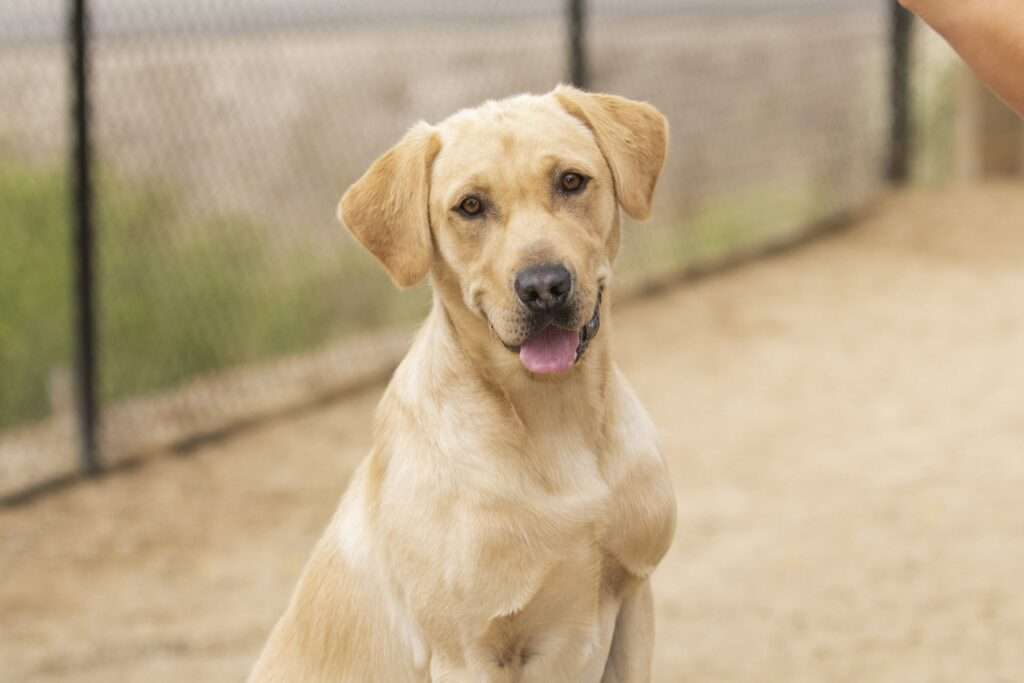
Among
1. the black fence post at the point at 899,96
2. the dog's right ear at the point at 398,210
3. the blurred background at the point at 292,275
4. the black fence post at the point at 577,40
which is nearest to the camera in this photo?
the dog's right ear at the point at 398,210

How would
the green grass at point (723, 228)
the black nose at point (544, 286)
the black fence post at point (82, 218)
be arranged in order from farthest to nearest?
the green grass at point (723, 228) < the black fence post at point (82, 218) < the black nose at point (544, 286)

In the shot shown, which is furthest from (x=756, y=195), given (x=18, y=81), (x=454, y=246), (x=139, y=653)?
(x=454, y=246)

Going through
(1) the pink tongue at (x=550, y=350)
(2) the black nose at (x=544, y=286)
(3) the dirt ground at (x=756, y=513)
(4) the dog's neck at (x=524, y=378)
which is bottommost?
(3) the dirt ground at (x=756, y=513)

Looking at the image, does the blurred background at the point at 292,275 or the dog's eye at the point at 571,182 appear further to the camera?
the blurred background at the point at 292,275

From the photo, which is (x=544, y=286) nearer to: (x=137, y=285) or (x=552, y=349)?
(x=552, y=349)

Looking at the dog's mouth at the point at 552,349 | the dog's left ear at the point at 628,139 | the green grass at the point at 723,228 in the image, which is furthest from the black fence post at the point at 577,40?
the dog's mouth at the point at 552,349

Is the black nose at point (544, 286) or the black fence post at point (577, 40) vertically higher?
the black nose at point (544, 286)

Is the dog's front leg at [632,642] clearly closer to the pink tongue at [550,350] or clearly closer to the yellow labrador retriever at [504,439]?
the yellow labrador retriever at [504,439]

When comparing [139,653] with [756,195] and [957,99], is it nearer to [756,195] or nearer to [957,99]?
[756,195]

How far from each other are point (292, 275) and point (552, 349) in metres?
4.78

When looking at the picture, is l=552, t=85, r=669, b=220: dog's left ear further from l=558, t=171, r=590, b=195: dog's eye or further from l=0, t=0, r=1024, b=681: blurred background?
l=0, t=0, r=1024, b=681: blurred background

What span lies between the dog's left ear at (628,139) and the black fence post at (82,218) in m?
3.36

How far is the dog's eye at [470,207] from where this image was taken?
109 inches

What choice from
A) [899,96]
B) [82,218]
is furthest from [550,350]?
[899,96]
